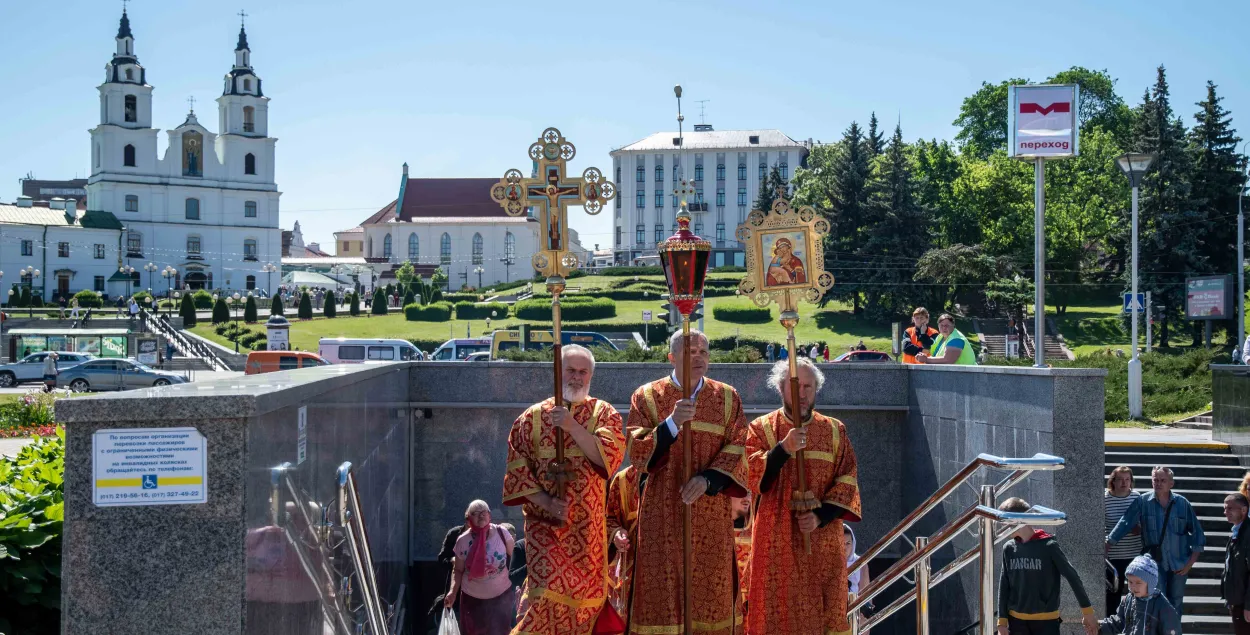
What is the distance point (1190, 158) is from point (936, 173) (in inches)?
680

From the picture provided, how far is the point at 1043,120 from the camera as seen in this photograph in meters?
15.1

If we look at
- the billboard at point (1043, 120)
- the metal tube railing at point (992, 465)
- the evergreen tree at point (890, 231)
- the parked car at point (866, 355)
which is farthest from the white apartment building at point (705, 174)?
the metal tube railing at point (992, 465)

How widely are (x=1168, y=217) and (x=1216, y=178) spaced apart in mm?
3058

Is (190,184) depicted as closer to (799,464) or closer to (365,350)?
(365,350)

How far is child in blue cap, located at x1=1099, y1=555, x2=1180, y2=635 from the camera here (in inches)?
352

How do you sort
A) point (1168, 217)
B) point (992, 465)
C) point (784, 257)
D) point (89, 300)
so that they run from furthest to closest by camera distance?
point (89, 300), point (1168, 217), point (784, 257), point (992, 465)

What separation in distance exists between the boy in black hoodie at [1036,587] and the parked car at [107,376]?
109 feet

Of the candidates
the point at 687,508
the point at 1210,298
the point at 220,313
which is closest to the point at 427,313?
the point at 220,313

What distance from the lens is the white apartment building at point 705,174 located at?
385ft

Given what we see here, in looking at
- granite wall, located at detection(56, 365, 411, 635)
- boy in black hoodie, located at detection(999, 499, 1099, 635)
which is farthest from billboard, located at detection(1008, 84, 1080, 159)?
granite wall, located at detection(56, 365, 411, 635)

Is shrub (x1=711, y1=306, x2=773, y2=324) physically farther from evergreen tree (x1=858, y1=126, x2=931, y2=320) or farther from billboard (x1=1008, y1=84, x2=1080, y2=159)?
billboard (x1=1008, y1=84, x2=1080, y2=159)

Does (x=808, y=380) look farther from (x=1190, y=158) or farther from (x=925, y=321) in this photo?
(x=1190, y=158)

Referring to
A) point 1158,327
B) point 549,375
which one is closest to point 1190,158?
point 1158,327

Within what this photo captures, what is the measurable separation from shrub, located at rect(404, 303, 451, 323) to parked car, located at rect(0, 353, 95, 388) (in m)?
24.7
